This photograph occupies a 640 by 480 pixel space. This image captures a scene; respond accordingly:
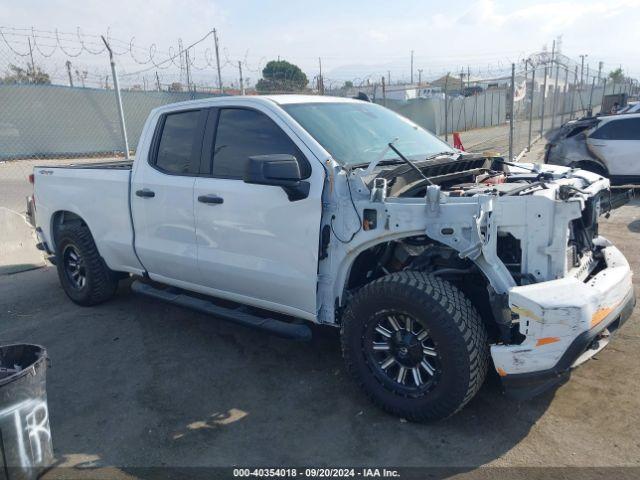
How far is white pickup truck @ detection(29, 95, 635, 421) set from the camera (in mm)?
2998

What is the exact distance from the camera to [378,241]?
3391 millimetres

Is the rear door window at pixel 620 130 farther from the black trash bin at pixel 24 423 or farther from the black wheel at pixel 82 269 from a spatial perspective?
the black trash bin at pixel 24 423

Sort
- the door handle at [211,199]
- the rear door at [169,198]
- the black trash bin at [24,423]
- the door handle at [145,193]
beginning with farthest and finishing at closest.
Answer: the door handle at [145,193] → the rear door at [169,198] → the door handle at [211,199] → the black trash bin at [24,423]

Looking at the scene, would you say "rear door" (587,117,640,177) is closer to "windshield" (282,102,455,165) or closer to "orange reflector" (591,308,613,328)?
"windshield" (282,102,455,165)

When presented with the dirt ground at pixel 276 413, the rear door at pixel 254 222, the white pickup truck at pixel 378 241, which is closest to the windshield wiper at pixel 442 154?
the white pickup truck at pixel 378 241

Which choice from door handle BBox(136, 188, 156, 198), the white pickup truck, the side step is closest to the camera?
the white pickup truck

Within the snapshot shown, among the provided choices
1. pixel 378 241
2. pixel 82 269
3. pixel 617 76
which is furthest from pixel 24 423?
pixel 617 76

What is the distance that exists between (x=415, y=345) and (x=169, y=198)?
235 cm

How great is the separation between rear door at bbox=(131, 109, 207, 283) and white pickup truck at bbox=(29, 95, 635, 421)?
0.02 metres

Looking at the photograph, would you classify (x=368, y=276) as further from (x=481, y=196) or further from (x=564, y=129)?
(x=564, y=129)

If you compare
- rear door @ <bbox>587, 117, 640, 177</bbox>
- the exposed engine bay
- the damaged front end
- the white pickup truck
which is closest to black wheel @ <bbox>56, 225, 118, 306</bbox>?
the white pickup truck

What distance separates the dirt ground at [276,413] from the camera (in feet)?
10.0

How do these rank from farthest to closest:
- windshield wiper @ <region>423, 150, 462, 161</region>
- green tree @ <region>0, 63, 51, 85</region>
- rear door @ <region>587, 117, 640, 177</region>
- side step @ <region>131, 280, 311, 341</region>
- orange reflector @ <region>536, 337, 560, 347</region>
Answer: green tree @ <region>0, 63, 51, 85</region>
rear door @ <region>587, 117, 640, 177</region>
windshield wiper @ <region>423, 150, 462, 161</region>
side step @ <region>131, 280, 311, 341</region>
orange reflector @ <region>536, 337, 560, 347</region>

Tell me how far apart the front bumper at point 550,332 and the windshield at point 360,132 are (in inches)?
58.7
